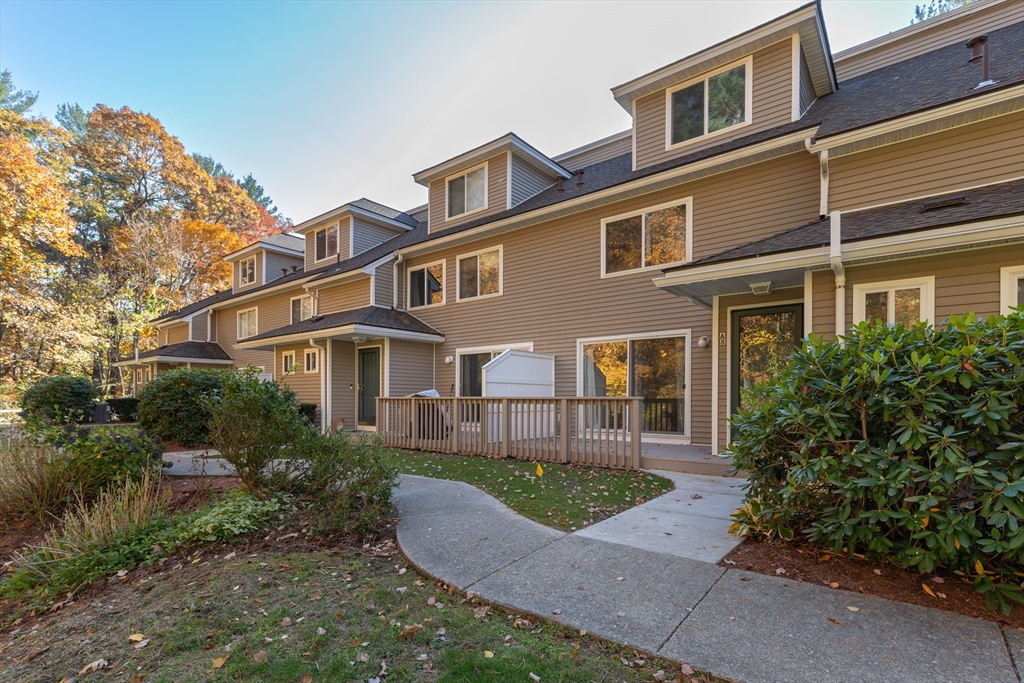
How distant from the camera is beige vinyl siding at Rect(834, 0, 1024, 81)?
8086 mm

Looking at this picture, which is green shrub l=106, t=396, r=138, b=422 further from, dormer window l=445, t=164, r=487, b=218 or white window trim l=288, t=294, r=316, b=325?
dormer window l=445, t=164, r=487, b=218

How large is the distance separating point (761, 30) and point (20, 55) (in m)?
25.1

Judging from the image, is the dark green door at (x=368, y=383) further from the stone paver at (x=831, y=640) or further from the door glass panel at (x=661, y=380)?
the stone paver at (x=831, y=640)

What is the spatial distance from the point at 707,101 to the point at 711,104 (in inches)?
3.8

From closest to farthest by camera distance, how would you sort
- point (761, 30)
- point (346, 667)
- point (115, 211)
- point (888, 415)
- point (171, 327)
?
point (346, 667) < point (888, 415) < point (761, 30) < point (171, 327) < point (115, 211)

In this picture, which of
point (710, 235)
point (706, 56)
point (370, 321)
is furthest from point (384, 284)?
point (706, 56)

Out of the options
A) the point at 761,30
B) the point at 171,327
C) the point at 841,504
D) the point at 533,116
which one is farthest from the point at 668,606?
the point at 171,327

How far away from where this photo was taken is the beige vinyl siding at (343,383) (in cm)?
1309

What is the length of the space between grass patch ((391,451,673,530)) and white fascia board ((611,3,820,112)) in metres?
7.34

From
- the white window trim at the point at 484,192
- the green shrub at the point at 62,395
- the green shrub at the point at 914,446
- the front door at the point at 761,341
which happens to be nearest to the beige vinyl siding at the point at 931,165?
the front door at the point at 761,341

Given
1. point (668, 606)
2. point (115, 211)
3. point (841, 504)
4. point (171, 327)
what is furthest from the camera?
point (115, 211)

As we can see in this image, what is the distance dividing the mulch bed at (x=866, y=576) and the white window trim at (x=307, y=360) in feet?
43.5

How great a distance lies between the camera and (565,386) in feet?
33.2

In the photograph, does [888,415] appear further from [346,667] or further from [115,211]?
[115,211]
